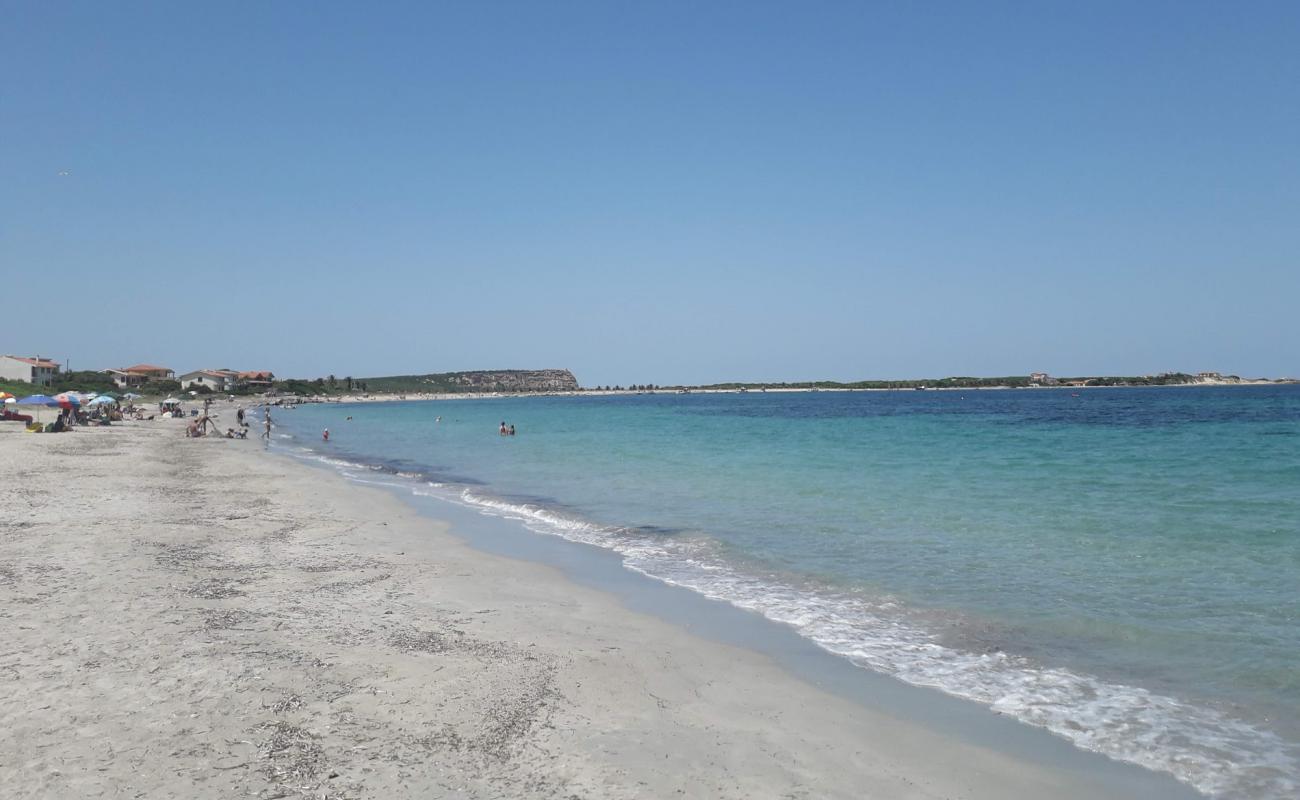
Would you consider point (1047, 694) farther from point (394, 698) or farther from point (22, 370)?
point (22, 370)

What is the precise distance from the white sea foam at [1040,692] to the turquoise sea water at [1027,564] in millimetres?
23

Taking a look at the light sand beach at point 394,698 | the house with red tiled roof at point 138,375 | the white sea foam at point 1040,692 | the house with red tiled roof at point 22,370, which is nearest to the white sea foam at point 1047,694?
the white sea foam at point 1040,692

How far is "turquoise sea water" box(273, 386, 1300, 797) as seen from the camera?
5.83m

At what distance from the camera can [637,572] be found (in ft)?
34.2

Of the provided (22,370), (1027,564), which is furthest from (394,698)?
(22,370)

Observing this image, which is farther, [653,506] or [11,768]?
[653,506]

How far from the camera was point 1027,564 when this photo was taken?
34.2 feet

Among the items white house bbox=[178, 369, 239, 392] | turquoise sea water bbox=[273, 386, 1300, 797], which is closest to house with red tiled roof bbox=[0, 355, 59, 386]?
white house bbox=[178, 369, 239, 392]

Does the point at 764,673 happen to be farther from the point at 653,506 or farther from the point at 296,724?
the point at 653,506

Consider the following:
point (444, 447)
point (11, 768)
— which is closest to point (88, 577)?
point (11, 768)

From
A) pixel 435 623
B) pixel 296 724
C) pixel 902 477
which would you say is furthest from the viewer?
pixel 902 477

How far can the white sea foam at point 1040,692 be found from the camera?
491 centimetres

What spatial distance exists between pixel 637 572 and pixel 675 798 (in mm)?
6275

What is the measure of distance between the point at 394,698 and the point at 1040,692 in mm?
4807
